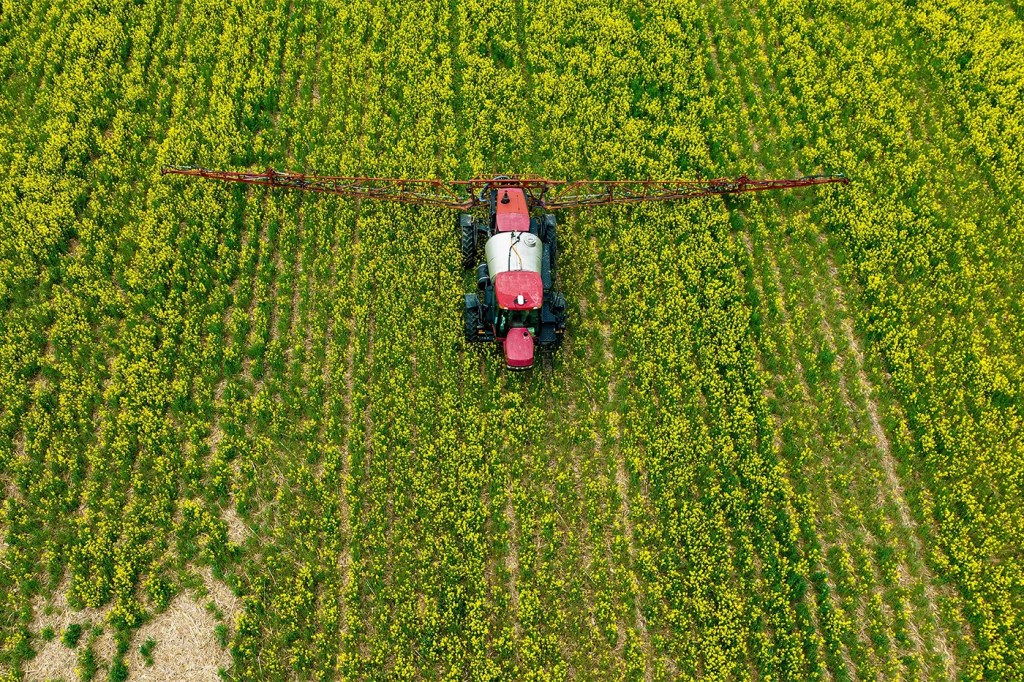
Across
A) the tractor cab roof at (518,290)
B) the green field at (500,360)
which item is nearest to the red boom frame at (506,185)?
the green field at (500,360)

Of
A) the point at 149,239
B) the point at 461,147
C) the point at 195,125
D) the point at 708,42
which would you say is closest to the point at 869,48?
the point at 708,42

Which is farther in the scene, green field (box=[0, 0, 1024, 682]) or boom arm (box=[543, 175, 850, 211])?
boom arm (box=[543, 175, 850, 211])

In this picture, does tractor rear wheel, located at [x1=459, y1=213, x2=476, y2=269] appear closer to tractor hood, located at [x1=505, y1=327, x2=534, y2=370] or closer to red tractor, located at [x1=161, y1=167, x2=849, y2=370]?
red tractor, located at [x1=161, y1=167, x2=849, y2=370]

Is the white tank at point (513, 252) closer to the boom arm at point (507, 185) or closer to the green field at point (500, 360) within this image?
the green field at point (500, 360)

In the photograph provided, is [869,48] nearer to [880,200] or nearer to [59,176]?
[880,200]

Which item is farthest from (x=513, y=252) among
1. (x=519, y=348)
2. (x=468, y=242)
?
(x=519, y=348)

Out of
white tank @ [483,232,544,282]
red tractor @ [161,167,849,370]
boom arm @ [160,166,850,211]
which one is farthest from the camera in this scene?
boom arm @ [160,166,850,211]

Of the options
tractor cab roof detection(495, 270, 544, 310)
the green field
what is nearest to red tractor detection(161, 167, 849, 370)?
tractor cab roof detection(495, 270, 544, 310)
